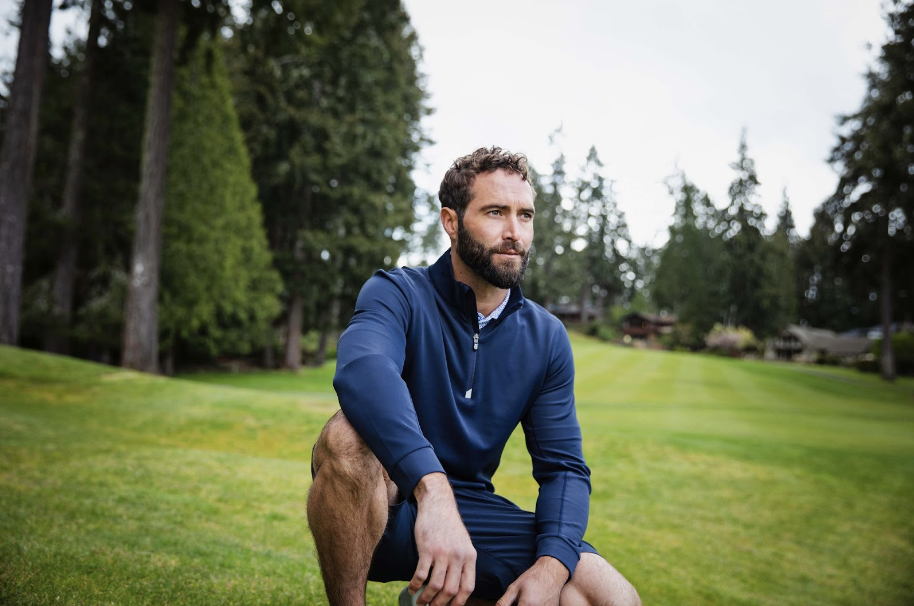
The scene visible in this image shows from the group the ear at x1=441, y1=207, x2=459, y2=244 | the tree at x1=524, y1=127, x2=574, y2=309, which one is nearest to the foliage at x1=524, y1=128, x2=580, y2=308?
the tree at x1=524, y1=127, x2=574, y2=309

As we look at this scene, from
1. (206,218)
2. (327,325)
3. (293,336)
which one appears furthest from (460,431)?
(327,325)

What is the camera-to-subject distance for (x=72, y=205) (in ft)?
49.5

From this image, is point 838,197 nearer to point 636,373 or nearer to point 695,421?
point 636,373

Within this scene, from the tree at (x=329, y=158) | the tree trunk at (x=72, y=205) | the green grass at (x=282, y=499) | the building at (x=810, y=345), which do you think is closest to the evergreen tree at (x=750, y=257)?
the building at (x=810, y=345)

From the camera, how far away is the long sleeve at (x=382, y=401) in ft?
5.58

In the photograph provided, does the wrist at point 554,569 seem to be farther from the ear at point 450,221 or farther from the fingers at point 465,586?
the ear at point 450,221

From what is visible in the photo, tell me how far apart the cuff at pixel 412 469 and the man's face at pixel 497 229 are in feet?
2.55

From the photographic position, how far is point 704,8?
14.1 m

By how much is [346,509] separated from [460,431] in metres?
0.50

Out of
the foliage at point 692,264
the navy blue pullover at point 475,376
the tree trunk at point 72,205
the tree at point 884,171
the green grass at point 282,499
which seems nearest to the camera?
the navy blue pullover at point 475,376

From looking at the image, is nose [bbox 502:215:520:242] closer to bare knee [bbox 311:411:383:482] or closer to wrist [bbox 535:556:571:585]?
bare knee [bbox 311:411:383:482]

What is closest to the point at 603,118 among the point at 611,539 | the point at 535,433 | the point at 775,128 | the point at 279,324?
the point at 775,128

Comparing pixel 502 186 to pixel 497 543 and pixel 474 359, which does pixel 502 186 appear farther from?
pixel 497 543

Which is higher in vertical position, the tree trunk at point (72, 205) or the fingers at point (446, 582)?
the tree trunk at point (72, 205)
